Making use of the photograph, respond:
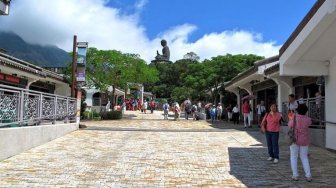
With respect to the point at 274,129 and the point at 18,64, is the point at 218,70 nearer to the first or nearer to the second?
the point at 18,64

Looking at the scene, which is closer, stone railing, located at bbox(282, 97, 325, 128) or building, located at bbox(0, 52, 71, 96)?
stone railing, located at bbox(282, 97, 325, 128)

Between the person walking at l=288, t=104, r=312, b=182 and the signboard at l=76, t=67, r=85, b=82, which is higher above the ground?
the signboard at l=76, t=67, r=85, b=82

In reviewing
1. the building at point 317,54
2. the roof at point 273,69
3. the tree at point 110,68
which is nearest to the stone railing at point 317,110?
the building at point 317,54

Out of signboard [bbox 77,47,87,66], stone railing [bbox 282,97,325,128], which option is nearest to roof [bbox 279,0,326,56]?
stone railing [bbox 282,97,325,128]

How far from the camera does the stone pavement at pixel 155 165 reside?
7965mm

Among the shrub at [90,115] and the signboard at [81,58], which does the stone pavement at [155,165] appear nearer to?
the signboard at [81,58]

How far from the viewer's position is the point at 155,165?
9758mm

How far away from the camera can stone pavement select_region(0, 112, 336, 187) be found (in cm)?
796

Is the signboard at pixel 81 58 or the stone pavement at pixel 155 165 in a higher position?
the signboard at pixel 81 58

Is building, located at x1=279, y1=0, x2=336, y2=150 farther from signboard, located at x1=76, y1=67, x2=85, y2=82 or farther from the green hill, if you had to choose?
the green hill

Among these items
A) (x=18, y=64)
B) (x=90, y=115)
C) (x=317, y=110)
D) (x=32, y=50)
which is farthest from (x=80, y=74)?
(x=32, y=50)

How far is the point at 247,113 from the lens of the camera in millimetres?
21453


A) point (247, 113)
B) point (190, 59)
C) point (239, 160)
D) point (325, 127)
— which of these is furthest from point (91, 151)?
point (190, 59)

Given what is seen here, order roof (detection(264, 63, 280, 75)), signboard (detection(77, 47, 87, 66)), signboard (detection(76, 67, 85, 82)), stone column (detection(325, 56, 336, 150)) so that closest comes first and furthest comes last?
stone column (detection(325, 56, 336, 150)) < roof (detection(264, 63, 280, 75)) < signboard (detection(77, 47, 87, 66)) < signboard (detection(76, 67, 85, 82))
